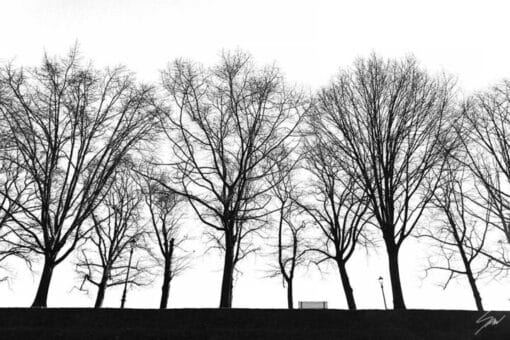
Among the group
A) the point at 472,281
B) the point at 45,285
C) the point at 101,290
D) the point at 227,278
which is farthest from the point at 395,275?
the point at 101,290

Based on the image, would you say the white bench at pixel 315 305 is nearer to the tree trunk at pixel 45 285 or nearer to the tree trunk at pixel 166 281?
the tree trunk at pixel 166 281

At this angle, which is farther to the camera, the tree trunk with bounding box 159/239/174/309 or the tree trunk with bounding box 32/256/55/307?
the tree trunk with bounding box 159/239/174/309

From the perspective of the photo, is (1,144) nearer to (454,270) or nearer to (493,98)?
(493,98)

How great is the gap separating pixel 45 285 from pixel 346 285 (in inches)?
591

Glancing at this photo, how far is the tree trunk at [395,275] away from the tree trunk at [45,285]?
14442 millimetres

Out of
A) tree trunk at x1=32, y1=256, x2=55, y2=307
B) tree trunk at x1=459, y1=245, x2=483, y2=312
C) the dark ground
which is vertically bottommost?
the dark ground

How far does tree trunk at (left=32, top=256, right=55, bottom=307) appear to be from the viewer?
15.3m

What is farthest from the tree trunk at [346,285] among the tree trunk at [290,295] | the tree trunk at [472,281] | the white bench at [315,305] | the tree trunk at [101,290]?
the tree trunk at [101,290]

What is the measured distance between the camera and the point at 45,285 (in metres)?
15.7

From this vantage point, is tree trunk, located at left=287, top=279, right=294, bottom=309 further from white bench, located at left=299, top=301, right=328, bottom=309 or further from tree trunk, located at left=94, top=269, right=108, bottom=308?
tree trunk, located at left=94, top=269, right=108, bottom=308

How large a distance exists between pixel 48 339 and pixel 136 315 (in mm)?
2792

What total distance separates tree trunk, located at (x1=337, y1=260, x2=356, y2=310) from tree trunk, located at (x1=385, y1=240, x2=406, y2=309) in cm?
500

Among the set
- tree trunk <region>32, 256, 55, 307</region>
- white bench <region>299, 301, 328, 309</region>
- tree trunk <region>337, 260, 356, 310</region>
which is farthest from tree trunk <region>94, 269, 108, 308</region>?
tree trunk <region>337, 260, 356, 310</region>

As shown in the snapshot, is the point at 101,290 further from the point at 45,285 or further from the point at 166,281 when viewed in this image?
the point at 45,285
